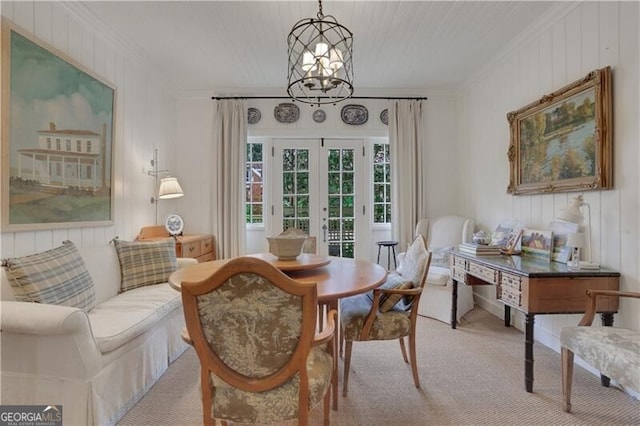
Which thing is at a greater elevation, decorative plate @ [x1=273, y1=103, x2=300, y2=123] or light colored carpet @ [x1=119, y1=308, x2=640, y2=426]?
decorative plate @ [x1=273, y1=103, x2=300, y2=123]

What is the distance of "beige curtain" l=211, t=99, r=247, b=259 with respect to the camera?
433 cm

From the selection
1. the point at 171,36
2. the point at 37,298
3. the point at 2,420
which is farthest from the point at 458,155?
the point at 2,420

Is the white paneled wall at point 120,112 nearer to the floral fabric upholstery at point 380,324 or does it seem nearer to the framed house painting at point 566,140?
Answer: the floral fabric upholstery at point 380,324

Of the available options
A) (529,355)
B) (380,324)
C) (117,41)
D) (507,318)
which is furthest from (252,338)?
(117,41)

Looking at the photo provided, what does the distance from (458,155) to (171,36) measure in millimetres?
3724

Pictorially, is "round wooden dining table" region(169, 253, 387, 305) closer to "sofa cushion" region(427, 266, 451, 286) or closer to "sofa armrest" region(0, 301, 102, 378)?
"sofa armrest" region(0, 301, 102, 378)

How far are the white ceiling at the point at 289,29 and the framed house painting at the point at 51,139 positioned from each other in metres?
0.68

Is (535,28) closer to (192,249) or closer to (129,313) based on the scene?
(129,313)

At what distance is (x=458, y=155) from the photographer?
454 centimetres

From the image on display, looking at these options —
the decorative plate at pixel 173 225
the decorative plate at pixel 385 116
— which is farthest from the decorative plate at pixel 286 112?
the decorative plate at pixel 173 225

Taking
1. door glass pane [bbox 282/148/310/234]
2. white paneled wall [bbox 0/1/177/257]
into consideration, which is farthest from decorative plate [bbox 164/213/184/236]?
door glass pane [bbox 282/148/310/234]

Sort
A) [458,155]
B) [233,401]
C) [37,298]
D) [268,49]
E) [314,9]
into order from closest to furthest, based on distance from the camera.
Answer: [233,401] → [37,298] → [314,9] → [268,49] → [458,155]

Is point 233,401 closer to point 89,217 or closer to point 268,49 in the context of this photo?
point 89,217

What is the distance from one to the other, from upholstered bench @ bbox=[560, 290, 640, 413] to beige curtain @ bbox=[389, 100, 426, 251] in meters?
2.51
